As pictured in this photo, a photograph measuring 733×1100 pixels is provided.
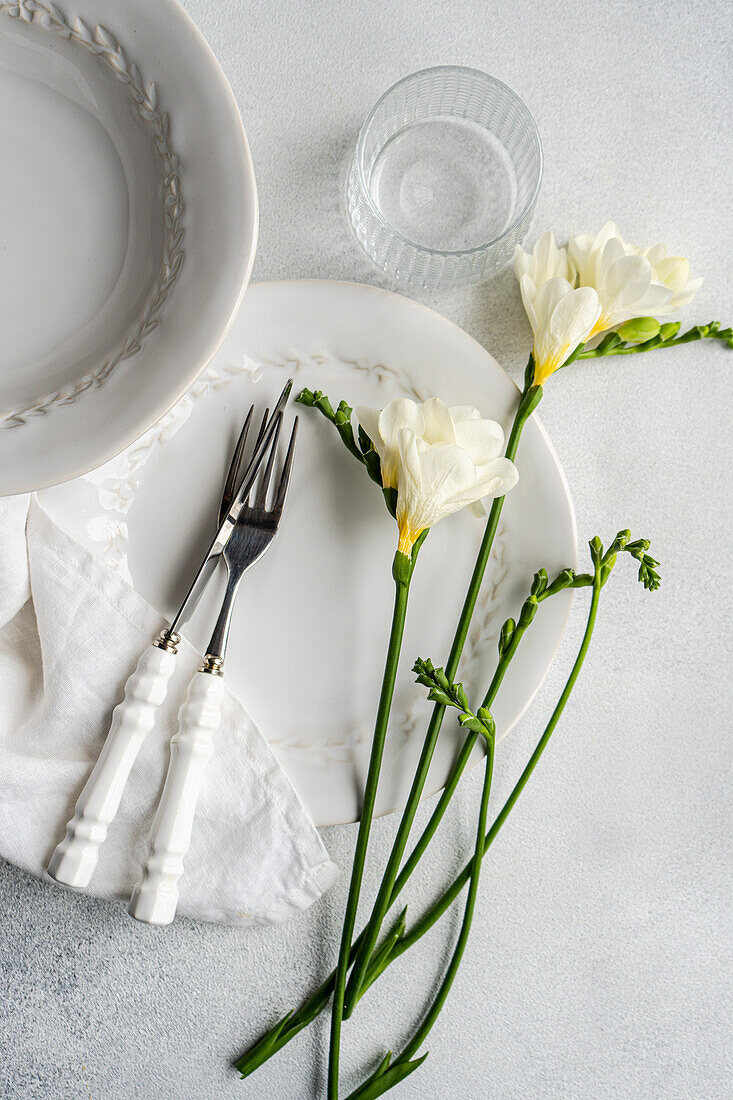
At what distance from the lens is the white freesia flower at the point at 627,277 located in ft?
1.53

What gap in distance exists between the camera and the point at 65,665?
0.47m

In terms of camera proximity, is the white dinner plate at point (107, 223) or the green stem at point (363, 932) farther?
the green stem at point (363, 932)

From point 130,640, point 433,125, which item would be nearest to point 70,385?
point 130,640

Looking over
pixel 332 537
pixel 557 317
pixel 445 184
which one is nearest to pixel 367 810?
pixel 332 537

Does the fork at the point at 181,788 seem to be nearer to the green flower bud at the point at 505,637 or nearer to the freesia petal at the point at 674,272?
the green flower bud at the point at 505,637

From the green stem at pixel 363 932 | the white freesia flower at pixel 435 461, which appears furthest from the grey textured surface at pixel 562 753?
the white freesia flower at pixel 435 461

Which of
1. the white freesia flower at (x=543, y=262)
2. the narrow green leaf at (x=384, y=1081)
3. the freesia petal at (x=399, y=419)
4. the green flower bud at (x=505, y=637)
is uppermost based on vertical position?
the white freesia flower at (x=543, y=262)

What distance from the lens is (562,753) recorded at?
1.77 ft

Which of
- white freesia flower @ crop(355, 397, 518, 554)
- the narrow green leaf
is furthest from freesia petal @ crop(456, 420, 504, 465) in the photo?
the narrow green leaf

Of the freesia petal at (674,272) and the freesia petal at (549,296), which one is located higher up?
the freesia petal at (674,272)

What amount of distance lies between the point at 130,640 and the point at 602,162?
1.52 feet

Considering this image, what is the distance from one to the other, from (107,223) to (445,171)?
10.8 inches

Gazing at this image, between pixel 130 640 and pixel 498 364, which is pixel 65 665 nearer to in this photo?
pixel 130 640

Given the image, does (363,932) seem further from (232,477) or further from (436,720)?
(232,477)
